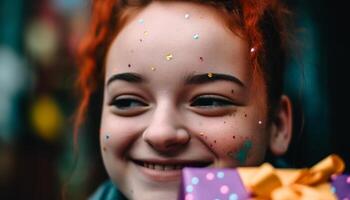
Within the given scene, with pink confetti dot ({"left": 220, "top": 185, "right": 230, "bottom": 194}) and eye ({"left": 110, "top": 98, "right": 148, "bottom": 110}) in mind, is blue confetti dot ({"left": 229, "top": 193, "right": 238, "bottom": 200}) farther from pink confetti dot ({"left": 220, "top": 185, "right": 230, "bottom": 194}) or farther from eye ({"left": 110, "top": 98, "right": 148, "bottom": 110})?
eye ({"left": 110, "top": 98, "right": 148, "bottom": 110})

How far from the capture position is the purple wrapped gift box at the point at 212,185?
0.96m

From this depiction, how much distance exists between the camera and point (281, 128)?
1.27m

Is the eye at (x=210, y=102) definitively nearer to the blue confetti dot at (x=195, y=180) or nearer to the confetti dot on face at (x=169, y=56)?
the confetti dot on face at (x=169, y=56)

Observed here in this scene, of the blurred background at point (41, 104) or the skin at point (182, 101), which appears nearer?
the skin at point (182, 101)

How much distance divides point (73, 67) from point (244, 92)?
133 cm

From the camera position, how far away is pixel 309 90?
5.56 feet

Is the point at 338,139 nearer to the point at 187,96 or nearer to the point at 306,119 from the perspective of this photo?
the point at 306,119

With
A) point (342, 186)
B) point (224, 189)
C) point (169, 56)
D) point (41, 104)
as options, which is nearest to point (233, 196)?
point (224, 189)

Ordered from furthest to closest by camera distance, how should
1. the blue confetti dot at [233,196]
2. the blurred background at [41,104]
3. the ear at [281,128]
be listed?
1. the blurred background at [41,104]
2. the ear at [281,128]
3. the blue confetti dot at [233,196]

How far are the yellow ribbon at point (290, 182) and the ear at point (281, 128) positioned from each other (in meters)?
0.25

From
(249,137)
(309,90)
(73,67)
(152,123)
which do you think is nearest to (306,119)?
(309,90)

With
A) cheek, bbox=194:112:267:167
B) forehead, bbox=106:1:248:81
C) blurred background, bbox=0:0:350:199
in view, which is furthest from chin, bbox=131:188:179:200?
blurred background, bbox=0:0:350:199

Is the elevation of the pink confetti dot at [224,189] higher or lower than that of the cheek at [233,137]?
lower

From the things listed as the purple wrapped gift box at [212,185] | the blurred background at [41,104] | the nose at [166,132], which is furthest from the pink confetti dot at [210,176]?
the blurred background at [41,104]
